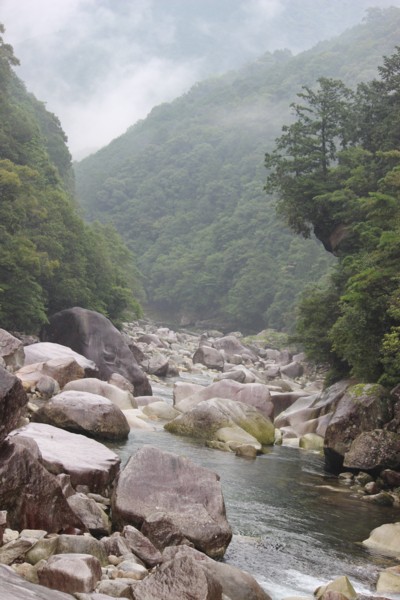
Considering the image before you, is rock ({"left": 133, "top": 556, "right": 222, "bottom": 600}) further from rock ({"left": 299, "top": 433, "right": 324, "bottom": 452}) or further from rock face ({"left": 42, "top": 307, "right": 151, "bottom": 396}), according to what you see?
rock face ({"left": 42, "top": 307, "right": 151, "bottom": 396})

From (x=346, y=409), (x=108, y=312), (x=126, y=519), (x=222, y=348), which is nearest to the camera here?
(x=126, y=519)

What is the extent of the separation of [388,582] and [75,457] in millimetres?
4575

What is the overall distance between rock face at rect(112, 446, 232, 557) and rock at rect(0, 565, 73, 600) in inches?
99.0

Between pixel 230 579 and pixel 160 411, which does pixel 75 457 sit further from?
pixel 160 411

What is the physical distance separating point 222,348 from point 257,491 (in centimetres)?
3584

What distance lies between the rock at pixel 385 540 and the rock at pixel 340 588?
209 centimetres

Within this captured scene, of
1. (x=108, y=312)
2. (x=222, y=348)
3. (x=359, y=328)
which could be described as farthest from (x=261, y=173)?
(x=359, y=328)

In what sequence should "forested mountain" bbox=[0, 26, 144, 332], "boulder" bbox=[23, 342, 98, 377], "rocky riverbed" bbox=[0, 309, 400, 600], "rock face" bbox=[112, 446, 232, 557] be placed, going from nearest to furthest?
1. "rocky riverbed" bbox=[0, 309, 400, 600]
2. "rock face" bbox=[112, 446, 232, 557]
3. "boulder" bbox=[23, 342, 98, 377]
4. "forested mountain" bbox=[0, 26, 144, 332]

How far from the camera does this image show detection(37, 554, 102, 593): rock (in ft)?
18.0

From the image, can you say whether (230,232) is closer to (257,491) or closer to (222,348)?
(222,348)

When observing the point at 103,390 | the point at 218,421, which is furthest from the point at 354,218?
the point at 103,390

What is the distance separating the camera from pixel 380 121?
31.3 metres

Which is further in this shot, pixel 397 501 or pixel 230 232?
pixel 230 232

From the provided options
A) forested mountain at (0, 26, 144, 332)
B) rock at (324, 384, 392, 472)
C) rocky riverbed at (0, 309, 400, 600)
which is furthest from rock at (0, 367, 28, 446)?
forested mountain at (0, 26, 144, 332)
